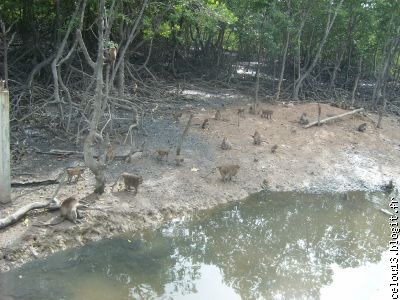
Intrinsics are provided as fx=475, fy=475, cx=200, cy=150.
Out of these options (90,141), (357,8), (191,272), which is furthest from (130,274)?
(357,8)

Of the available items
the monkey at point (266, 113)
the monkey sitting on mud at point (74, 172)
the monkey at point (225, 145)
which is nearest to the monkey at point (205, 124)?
the monkey at point (225, 145)

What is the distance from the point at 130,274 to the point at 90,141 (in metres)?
2.39

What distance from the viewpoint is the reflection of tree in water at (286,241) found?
7.59 meters

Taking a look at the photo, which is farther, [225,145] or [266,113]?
[266,113]

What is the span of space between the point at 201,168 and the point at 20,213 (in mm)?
4408

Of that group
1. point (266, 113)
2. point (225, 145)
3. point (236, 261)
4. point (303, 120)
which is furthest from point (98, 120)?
point (303, 120)

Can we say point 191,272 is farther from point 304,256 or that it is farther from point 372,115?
point 372,115

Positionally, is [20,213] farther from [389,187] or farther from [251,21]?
[251,21]

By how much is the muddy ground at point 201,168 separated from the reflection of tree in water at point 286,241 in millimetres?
542

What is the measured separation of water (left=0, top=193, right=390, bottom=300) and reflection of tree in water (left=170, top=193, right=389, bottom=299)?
0.06 ft

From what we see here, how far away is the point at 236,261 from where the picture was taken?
26.0ft

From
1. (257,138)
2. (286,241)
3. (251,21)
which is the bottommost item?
(286,241)

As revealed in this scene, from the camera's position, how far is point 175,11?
44.7 feet

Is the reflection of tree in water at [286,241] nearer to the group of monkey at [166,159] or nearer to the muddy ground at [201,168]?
the muddy ground at [201,168]
